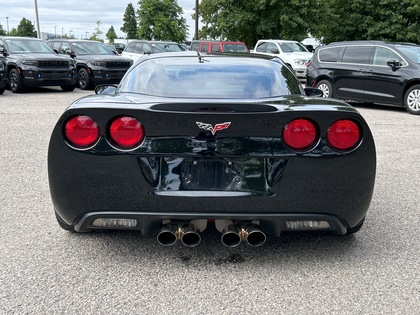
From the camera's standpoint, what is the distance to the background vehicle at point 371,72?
39.1 feet

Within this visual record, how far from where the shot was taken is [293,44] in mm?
21141

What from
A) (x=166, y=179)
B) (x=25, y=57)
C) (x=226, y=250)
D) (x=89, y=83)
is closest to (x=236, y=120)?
(x=166, y=179)

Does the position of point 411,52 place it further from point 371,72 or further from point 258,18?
point 258,18

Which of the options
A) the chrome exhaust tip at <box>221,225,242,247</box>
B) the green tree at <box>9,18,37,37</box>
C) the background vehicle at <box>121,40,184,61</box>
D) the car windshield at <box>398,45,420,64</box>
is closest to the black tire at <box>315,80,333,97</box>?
the car windshield at <box>398,45,420,64</box>

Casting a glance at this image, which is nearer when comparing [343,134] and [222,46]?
[343,134]

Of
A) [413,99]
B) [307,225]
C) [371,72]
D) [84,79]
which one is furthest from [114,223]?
[84,79]

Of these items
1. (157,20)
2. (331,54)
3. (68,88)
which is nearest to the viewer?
(331,54)

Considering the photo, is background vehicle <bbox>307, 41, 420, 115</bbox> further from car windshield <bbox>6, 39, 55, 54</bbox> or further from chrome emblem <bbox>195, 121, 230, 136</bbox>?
chrome emblem <bbox>195, 121, 230, 136</bbox>

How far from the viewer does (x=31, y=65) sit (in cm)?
1476

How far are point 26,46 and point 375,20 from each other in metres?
27.6

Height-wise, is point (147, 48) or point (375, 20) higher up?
point (375, 20)

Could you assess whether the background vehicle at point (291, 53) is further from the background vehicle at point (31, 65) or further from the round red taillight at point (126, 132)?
the round red taillight at point (126, 132)

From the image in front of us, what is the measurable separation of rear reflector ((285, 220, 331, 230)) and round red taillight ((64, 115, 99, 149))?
137 cm

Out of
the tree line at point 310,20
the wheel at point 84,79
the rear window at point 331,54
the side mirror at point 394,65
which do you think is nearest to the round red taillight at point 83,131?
the side mirror at point 394,65
